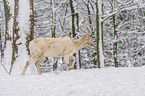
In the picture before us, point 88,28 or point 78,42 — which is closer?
point 78,42

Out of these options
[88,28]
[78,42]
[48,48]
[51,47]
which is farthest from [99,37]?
[88,28]

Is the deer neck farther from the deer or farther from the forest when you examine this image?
the forest

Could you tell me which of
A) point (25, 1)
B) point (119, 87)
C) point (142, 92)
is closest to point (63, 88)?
point (119, 87)

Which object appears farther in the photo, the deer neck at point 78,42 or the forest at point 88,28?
the forest at point 88,28

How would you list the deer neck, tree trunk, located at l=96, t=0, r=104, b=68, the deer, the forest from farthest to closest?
1. the forest
2. tree trunk, located at l=96, t=0, r=104, b=68
3. the deer neck
4. the deer

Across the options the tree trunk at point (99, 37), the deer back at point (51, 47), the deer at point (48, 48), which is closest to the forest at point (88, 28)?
the tree trunk at point (99, 37)

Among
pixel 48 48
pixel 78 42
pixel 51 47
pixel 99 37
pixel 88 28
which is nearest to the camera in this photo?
pixel 48 48

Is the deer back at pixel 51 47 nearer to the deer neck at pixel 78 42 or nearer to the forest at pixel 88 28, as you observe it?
the deer neck at pixel 78 42

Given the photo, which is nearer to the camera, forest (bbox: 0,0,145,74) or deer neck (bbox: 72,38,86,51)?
deer neck (bbox: 72,38,86,51)

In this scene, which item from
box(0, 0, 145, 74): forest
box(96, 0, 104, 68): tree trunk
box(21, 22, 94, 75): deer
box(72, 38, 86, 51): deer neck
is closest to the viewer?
box(21, 22, 94, 75): deer

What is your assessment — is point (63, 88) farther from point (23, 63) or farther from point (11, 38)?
point (11, 38)

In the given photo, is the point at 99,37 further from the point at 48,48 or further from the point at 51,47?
the point at 48,48

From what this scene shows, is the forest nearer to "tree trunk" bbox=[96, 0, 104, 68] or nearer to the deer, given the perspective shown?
"tree trunk" bbox=[96, 0, 104, 68]

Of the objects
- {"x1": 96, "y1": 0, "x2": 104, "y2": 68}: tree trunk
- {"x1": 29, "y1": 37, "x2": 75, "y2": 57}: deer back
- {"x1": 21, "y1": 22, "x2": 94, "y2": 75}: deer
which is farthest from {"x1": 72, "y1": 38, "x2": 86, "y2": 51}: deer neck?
{"x1": 96, "y1": 0, "x2": 104, "y2": 68}: tree trunk
